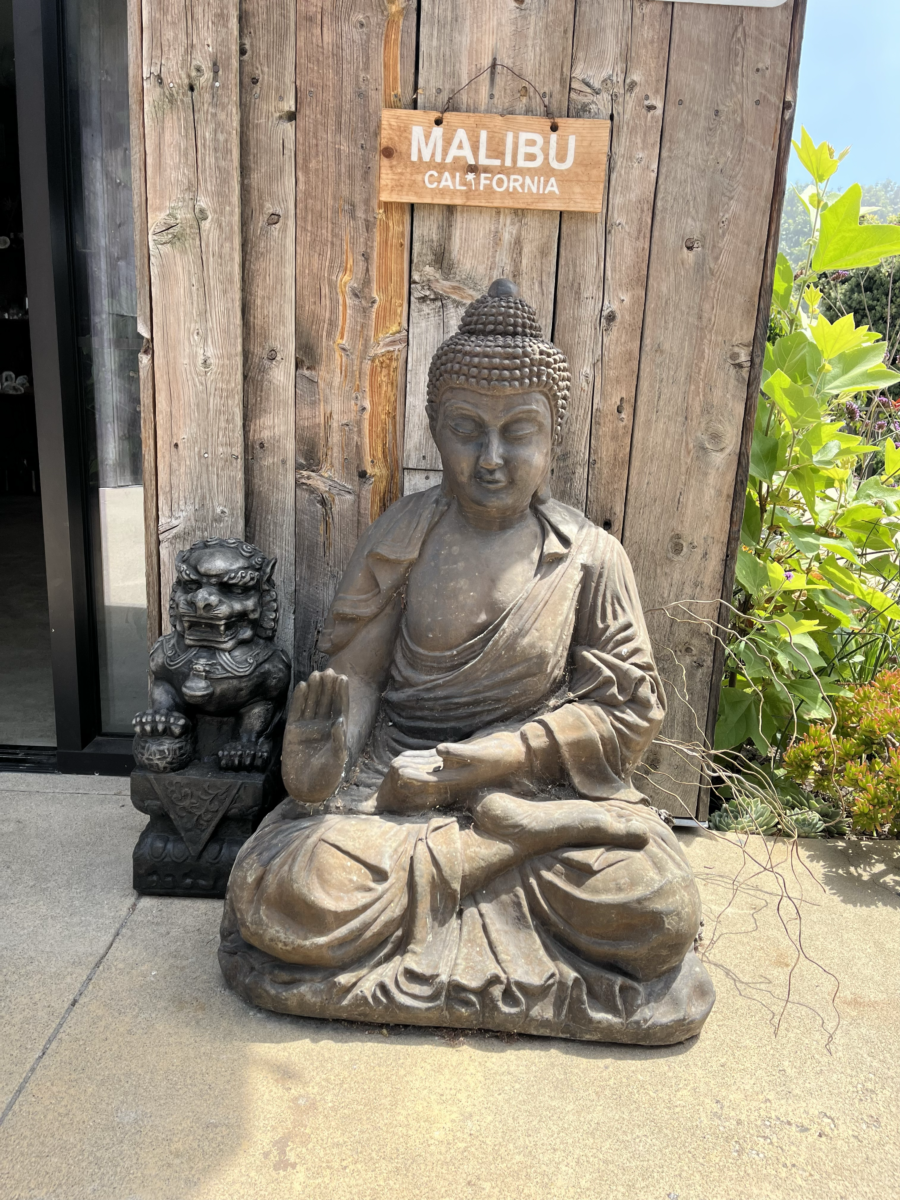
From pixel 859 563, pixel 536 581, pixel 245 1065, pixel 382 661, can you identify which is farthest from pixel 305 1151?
pixel 859 563

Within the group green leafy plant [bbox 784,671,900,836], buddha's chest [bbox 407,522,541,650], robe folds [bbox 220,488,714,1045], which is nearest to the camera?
robe folds [bbox 220,488,714,1045]

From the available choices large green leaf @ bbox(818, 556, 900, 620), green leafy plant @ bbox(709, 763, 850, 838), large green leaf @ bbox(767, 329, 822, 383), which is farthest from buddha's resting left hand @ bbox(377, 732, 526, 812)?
large green leaf @ bbox(767, 329, 822, 383)

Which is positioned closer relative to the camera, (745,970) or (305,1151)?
(305,1151)

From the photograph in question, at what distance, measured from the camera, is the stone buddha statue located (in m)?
2.40

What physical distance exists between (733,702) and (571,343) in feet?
5.07

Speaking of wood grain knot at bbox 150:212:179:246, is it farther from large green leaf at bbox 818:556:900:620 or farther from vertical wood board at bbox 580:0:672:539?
large green leaf at bbox 818:556:900:620

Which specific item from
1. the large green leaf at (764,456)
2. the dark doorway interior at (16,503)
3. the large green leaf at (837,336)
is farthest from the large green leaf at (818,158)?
the dark doorway interior at (16,503)

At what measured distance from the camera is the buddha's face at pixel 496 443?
2684 mm

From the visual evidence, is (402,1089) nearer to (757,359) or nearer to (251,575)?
(251,575)

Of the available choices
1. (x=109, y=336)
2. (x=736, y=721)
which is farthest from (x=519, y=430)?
(x=109, y=336)

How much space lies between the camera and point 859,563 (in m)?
3.82

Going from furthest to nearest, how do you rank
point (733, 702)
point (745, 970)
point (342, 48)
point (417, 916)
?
point (733, 702) → point (342, 48) → point (745, 970) → point (417, 916)

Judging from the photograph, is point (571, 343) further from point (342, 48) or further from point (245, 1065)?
point (245, 1065)

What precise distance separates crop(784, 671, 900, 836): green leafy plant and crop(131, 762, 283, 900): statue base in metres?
1.96
